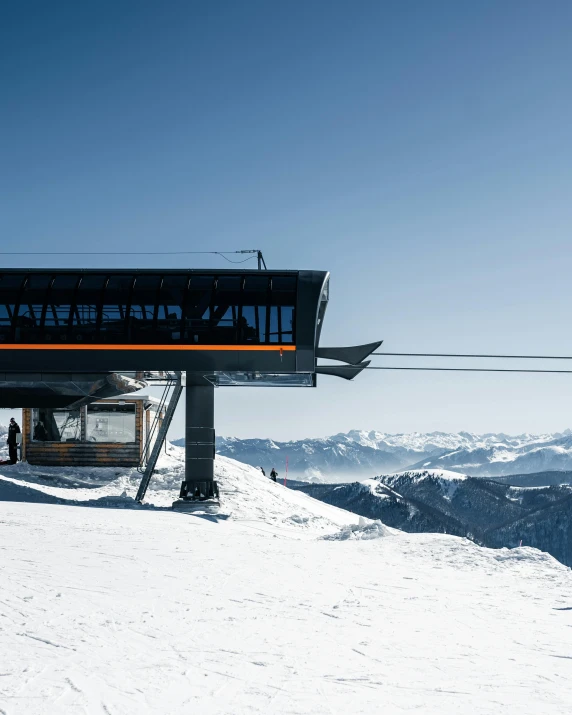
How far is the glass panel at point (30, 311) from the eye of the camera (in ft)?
73.4

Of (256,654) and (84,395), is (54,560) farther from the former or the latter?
(84,395)

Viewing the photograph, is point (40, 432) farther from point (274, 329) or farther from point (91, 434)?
point (274, 329)

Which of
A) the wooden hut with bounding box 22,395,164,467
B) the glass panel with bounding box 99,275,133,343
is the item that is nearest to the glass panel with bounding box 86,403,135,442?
the wooden hut with bounding box 22,395,164,467

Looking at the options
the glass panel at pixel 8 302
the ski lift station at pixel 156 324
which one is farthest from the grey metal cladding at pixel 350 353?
the glass panel at pixel 8 302

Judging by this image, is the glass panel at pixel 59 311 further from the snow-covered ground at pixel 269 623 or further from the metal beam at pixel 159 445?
the snow-covered ground at pixel 269 623

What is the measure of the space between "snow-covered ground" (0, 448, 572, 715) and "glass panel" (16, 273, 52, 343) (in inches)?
249

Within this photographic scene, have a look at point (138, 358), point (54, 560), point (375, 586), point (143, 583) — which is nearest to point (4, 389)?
point (138, 358)

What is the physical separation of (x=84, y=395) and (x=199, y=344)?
505 cm

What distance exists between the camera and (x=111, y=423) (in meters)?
30.3

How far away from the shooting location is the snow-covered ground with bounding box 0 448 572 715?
21.6 ft

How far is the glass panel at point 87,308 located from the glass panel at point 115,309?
22cm

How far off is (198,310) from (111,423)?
10.3m

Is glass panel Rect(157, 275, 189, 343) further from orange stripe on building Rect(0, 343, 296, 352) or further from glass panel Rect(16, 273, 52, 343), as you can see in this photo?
glass panel Rect(16, 273, 52, 343)

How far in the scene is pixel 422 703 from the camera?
6.56 m
